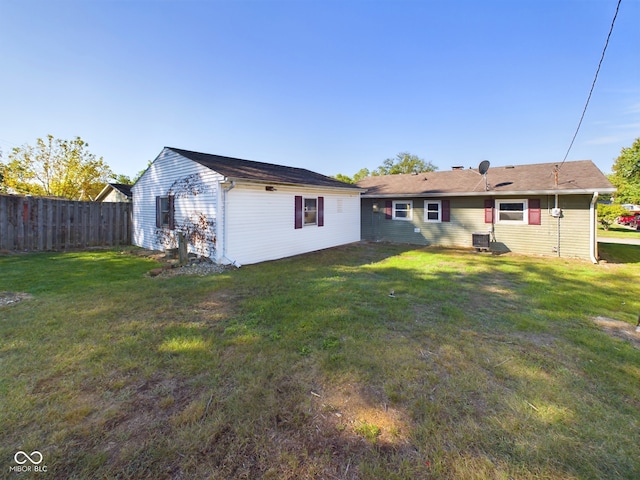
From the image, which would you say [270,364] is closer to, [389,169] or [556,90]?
[556,90]

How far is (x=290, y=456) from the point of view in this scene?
1.86 metres

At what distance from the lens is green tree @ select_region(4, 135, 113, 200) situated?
59.0ft

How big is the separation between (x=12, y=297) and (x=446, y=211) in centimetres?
1333

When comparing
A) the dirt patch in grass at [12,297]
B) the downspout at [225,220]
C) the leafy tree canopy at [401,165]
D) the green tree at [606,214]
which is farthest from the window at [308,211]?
the leafy tree canopy at [401,165]

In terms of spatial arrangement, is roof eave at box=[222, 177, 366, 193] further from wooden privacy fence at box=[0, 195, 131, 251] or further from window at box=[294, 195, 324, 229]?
wooden privacy fence at box=[0, 195, 131, 251]

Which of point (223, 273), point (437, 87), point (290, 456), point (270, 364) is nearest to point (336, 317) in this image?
point (270, 364)

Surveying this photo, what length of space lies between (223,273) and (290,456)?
19.3 ft

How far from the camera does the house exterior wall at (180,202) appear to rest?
8.32m

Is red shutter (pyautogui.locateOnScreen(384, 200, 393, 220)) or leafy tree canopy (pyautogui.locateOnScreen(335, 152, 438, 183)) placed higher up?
leafy tree canopy (pyautogui.locateOnScreen(335, 152, 438, 183))

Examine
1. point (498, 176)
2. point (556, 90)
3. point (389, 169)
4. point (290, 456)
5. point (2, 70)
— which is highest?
point (389, 169)

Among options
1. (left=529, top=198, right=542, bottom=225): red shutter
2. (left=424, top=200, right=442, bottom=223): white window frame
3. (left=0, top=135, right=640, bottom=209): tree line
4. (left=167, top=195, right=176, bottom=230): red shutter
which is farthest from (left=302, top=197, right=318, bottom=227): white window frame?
(left=0, top=135, right=640, bottom=209): tree line

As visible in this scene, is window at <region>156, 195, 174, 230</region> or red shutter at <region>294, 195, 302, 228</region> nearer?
window at <region>156, 195, 174, 230</region>

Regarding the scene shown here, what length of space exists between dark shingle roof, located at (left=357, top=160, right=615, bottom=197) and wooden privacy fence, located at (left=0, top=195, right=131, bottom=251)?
11.2 m

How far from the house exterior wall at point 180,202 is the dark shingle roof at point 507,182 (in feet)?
25.8
